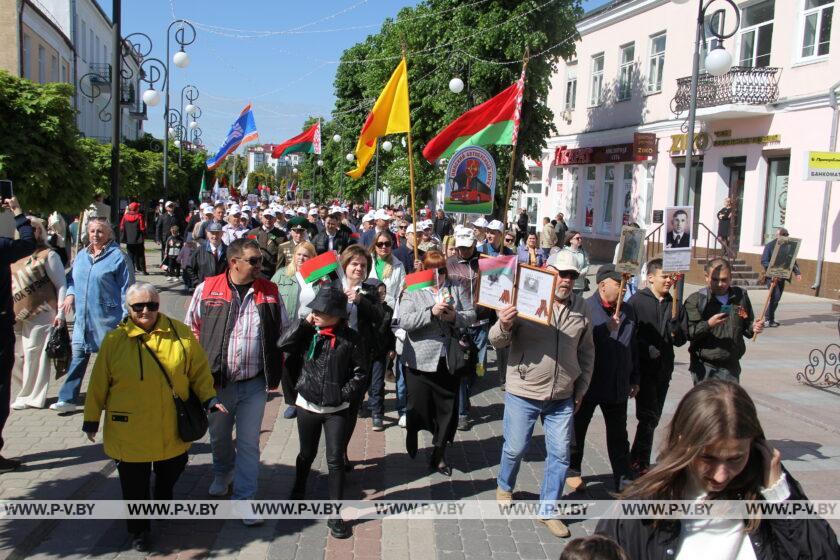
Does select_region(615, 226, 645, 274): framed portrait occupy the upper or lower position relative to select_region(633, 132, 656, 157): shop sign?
lower

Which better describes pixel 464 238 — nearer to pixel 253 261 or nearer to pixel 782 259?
pixel 253 261

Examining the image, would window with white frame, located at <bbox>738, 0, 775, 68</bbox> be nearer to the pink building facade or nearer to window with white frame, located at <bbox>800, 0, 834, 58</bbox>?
the pink building facade

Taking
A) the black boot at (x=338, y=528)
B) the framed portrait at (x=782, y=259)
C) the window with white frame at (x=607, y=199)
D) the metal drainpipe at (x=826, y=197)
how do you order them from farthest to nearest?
the window with white frame at (x=607, y=199), the metal drainpipe at (x=826, y=197), the framed portrait at (x=782, y=259), the black boot at (x=338, y=528)

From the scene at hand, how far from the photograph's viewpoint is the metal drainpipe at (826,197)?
18312 mm

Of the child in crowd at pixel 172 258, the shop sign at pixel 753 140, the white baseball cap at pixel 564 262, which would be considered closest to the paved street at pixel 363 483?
the white baseball cap at pixel 564 262

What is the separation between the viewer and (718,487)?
2146mm

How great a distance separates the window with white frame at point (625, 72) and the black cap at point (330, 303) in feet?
84.1

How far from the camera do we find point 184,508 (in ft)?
16.2

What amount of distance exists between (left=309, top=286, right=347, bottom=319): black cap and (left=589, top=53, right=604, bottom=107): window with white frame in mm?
27553

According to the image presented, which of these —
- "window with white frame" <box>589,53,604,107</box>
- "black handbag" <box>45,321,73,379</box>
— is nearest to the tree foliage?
"window with white frame" <box>589,53,604,107</box>

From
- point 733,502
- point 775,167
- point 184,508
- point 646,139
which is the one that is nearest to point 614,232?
point 646,139

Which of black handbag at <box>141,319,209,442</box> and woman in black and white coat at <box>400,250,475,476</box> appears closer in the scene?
black handbag at <box>141,319,209,442</box>

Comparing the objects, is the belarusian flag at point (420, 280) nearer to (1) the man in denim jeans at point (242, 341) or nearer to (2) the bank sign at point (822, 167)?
(1) the man in denim jeans at point (242, 341)

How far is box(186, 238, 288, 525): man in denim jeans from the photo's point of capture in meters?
4.76
